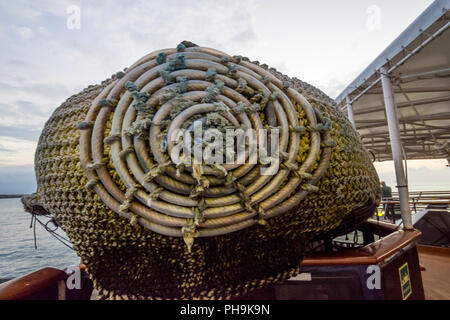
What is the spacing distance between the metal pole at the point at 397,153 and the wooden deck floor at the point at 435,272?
0.44 meters

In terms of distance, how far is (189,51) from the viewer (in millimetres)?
805

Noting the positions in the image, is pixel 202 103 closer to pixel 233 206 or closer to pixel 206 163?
pixel 206 163

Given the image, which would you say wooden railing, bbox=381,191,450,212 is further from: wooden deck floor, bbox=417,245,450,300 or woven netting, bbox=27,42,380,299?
woven netting, bbox=27,42,380,299

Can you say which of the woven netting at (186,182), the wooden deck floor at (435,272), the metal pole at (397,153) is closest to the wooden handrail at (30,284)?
the woven netting at (186,182)

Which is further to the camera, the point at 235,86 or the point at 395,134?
the point at 395,134

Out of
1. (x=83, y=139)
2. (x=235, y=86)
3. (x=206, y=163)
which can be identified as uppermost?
(x=235, y=86)

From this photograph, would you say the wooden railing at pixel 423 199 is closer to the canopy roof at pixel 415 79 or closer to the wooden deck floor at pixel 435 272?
the wooden deck floor at pixel 435 272

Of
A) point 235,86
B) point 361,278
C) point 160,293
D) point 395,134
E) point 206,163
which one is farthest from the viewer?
point 395,134

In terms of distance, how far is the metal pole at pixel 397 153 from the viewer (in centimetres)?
288

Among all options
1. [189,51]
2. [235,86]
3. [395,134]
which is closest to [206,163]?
[235,86]

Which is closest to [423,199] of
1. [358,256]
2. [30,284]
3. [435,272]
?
[435,272]

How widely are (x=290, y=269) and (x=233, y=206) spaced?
16.6 inches

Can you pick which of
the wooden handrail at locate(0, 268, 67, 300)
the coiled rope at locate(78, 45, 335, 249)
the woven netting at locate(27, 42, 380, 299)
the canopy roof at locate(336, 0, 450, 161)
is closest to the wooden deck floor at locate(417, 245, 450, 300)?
the woven netting at locate(27, 42, 380, 299)

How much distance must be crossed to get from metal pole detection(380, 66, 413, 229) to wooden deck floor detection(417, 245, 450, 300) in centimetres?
44
